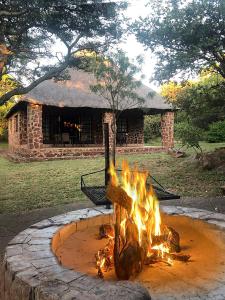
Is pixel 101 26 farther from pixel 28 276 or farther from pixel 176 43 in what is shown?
pixel 28 276

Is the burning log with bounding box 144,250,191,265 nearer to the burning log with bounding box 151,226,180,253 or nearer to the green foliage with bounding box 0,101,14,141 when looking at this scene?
the burning log with bounding box 151,226,180,253

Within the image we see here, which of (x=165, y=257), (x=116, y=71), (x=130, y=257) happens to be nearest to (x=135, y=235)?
(x=130, y=257)

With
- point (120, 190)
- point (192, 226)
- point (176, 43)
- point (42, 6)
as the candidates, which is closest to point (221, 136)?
point (176, 43)

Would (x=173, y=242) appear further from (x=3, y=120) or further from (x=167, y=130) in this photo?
(x=3, y=120)

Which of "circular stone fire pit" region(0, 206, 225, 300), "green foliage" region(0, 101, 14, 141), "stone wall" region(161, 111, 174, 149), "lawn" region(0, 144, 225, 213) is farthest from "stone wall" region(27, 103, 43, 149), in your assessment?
"circular stone fire pit" region(0, 206, 225, 300)

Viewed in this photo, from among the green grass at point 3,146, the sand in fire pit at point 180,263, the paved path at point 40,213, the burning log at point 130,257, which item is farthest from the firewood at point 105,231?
the green grass at point 3,146

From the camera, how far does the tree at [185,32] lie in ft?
29.5

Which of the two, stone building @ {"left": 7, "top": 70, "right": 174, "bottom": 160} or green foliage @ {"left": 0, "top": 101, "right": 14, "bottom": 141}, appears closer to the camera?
stone building @ {"left": 7, "top": 70, "right": 174, "bottom": 160}

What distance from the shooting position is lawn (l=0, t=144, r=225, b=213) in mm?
8086

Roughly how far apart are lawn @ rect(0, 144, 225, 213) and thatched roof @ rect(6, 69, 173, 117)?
5.19 m

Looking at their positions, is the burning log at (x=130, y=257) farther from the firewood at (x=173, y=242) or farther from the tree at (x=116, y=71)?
the tree at (x=116, y=71)

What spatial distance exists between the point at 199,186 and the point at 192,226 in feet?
16.6

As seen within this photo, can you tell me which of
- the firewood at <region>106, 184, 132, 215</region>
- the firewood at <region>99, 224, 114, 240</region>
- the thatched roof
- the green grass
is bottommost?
the firewood at <region>99, 224, 114, 240</region>

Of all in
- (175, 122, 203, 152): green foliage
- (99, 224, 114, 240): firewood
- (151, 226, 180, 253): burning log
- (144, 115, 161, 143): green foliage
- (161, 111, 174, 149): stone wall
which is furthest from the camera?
(144, 115, 161, 143): green foliage
